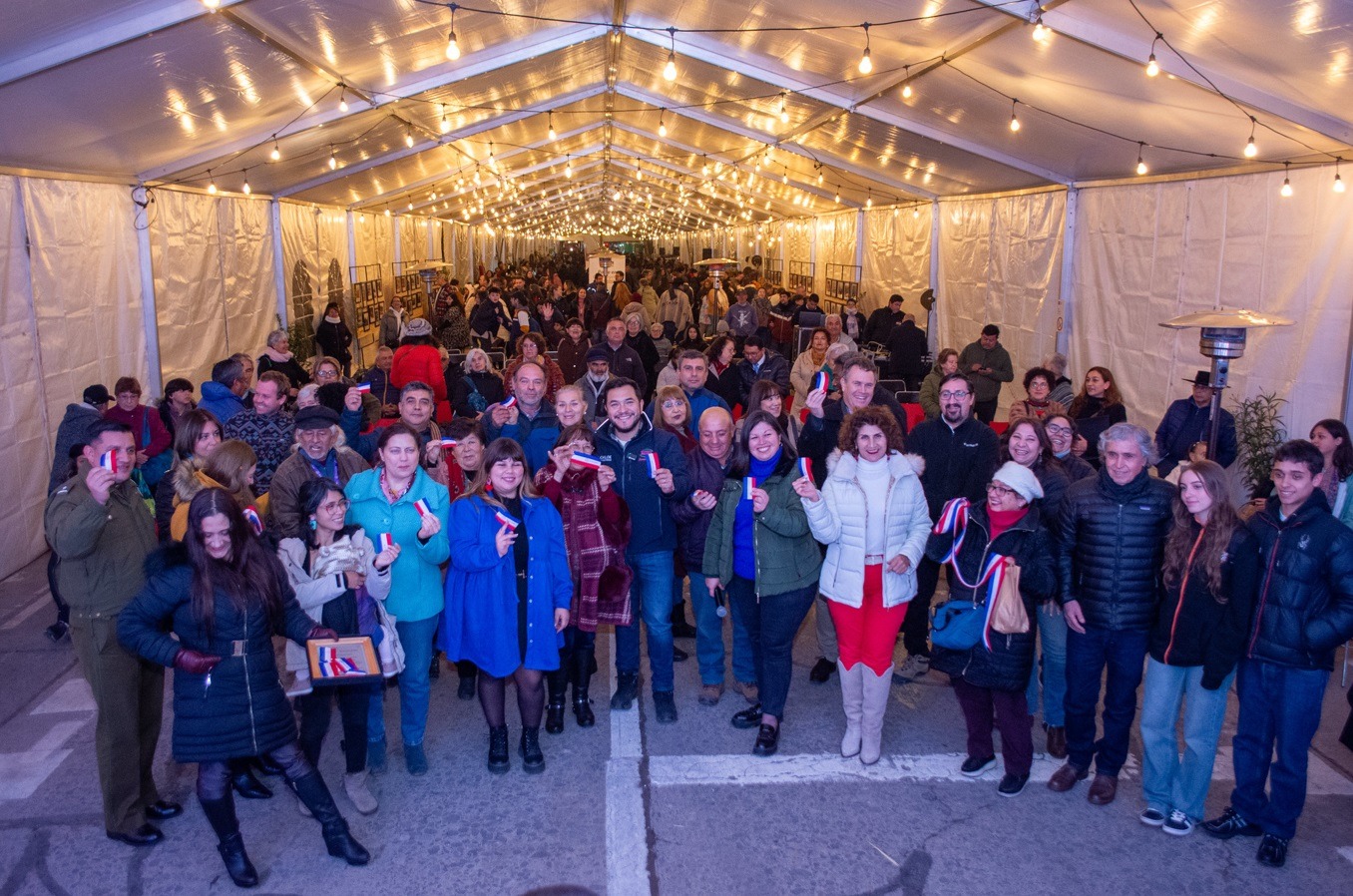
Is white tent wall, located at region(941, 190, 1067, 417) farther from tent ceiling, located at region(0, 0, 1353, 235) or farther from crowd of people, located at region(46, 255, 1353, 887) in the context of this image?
crowd of people, located at region(46, 255, 1353, 887)

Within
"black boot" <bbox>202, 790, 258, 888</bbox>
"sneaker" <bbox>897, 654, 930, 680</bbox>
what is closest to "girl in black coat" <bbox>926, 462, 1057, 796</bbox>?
"sneaker" <bbox>897, 654, 930, 680</bbox>

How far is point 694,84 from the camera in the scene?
1145cm

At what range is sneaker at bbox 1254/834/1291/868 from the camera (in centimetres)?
362

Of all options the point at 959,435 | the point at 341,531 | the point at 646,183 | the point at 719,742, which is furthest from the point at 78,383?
the point at 646,183

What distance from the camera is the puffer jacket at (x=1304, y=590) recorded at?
344cm

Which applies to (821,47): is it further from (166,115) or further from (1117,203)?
(166,115)

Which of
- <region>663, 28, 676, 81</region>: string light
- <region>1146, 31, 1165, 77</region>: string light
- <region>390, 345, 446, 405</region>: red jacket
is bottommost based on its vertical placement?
<region>390, 345, 446, 405</region>: red jacket

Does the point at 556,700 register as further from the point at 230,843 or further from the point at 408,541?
the point at 230,843

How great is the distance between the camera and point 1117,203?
9.77 m

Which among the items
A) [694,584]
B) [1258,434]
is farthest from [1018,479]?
[1258,434]

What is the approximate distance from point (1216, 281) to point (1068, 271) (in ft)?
9.06

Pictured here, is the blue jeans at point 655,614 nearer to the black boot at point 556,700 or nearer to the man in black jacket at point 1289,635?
the black boot at point 556,700

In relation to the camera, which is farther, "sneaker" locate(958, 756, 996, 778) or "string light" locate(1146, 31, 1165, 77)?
"string light" locate(1146, 31, 1165, 77)

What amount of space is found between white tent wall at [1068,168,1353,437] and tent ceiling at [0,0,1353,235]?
348 mm
